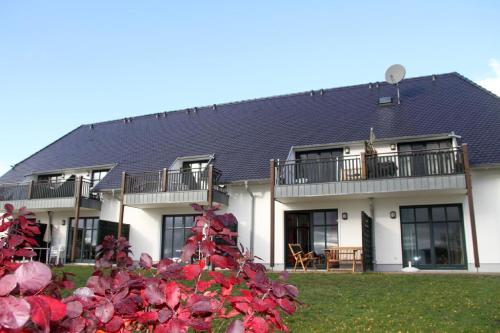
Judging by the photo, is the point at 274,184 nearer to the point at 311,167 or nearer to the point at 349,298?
the point at 311,167

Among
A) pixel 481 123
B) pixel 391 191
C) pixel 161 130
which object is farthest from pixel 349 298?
pixel 161 130

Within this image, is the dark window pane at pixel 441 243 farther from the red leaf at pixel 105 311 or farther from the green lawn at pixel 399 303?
the red leaf at pixel 105 311

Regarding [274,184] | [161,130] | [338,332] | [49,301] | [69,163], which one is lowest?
[338,332]

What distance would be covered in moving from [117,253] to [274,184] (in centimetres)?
1331

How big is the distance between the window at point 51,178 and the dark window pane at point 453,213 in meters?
18.5

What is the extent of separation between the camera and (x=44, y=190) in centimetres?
2159

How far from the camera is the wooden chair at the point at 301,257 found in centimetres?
1551

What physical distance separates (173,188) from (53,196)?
6.92 meters

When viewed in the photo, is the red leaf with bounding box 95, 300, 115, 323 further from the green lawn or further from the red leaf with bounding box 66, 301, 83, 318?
Result: the green lawn

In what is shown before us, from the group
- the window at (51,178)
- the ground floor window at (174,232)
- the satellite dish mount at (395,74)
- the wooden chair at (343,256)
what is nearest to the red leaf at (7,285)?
the wooden chair at (343,256)

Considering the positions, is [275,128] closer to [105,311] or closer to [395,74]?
[395,74]

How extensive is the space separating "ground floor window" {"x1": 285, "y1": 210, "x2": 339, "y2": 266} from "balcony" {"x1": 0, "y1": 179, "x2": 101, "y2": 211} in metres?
9.48

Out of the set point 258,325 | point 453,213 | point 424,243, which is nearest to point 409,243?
point 424,243

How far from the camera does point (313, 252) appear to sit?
16.5m
